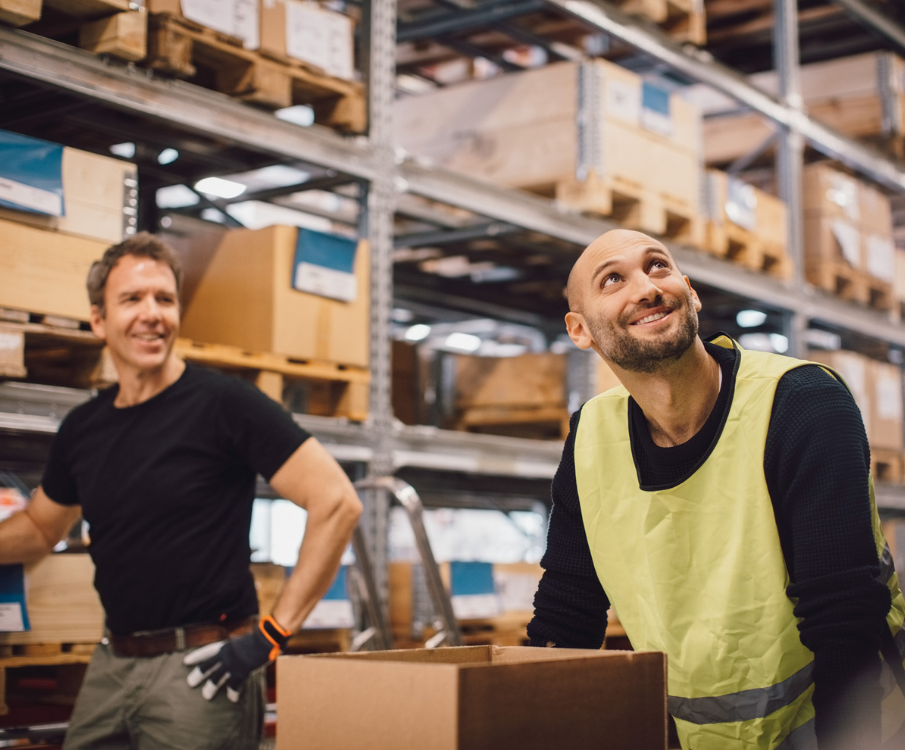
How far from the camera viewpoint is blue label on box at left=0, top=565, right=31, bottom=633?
390 cm

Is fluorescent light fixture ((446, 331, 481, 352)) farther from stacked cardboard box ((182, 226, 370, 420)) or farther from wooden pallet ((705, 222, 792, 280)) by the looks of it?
stacked cardboard box ((182, 226, 370, 420))

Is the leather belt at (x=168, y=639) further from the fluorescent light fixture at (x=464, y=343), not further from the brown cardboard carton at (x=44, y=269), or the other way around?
the fluorescent light fixture at (x=464, y=343)

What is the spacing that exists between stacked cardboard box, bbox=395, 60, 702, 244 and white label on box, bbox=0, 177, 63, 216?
10.5 ft

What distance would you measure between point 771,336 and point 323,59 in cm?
706

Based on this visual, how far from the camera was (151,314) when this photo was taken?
3570 millimetres

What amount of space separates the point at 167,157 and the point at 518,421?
2673 mm

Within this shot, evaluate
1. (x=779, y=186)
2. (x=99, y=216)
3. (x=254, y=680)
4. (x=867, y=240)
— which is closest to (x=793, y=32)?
(x=779, y=186)

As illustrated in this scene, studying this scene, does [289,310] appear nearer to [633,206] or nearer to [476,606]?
[476,606]

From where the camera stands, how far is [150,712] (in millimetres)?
3312

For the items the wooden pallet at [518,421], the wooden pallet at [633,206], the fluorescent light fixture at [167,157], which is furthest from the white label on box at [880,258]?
the fluorescent light fixture at [167,157]

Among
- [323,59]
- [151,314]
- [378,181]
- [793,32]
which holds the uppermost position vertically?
[793,32]

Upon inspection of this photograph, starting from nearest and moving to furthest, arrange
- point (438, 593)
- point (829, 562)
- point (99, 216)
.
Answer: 1. point (829, 562)
2. point (99, 216)
3. point (438, 593)

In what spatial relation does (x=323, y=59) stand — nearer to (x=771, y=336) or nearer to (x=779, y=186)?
(x=779, y=186)

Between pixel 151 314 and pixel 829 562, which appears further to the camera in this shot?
pixel 151 314
